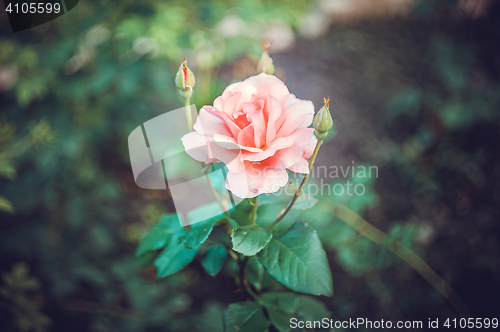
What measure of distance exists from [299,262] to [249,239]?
0.10 metres

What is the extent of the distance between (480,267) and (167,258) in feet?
4.86

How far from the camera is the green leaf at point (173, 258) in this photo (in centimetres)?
59

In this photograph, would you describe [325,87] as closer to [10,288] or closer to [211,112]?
[211,112]

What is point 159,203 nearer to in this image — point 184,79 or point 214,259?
point 214,259

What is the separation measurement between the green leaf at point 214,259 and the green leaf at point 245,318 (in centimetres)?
9

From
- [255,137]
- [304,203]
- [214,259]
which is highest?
[255,137]

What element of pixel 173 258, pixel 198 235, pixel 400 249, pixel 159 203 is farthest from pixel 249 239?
pixel 159 203

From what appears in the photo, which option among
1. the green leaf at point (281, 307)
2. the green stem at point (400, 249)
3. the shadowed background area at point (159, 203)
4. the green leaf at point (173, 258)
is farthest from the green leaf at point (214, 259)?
the green stem at point (400, 249)

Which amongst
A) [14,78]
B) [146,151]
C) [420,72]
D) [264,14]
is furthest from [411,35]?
[14,78]

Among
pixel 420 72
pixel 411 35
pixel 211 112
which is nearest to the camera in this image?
pixel 211 112

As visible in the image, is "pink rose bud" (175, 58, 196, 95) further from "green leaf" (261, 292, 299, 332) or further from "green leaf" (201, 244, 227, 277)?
"green leaf" (261, 292, 299, 332)

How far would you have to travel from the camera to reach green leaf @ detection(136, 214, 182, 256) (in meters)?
0.64

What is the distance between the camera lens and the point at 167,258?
613 millimetres

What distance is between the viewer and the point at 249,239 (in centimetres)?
50
